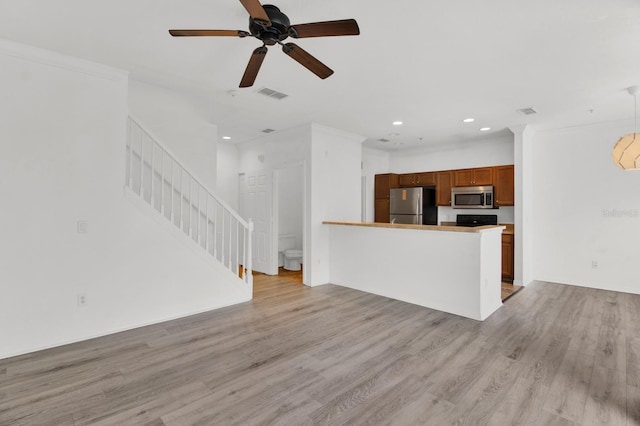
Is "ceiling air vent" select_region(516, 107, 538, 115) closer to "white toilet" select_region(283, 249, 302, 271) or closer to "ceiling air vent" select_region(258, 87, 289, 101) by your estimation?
"ceiling air vent" select_region(258, 87, 289, 101)

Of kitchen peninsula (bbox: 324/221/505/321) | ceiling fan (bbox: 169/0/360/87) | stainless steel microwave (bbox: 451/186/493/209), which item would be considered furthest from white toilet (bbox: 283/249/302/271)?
ceiling fan (bbox: 169/0/360/87)

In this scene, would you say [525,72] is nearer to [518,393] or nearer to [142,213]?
[518,393]

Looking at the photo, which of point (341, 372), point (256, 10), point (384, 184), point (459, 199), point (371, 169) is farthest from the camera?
point (371, 169)

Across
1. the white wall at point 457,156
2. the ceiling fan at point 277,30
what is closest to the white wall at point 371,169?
the white wall at point 457,156

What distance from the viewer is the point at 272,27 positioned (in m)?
2.12

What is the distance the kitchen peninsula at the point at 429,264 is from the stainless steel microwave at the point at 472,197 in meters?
1.77

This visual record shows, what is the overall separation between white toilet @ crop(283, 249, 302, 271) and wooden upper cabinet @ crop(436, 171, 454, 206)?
10.3 ft

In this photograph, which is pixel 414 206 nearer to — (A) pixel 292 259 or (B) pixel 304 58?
(A) pixel 292 259

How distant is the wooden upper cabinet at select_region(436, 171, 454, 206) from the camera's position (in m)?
6.36

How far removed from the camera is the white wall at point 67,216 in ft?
9.05

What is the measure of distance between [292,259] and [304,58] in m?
4.71

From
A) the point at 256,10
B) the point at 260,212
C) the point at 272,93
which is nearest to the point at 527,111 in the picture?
the point at 272,93

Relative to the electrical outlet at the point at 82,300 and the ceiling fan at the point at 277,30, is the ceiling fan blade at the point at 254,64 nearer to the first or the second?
the ceiling fan at the point at 277,30

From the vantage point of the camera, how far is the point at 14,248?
2.76 m
